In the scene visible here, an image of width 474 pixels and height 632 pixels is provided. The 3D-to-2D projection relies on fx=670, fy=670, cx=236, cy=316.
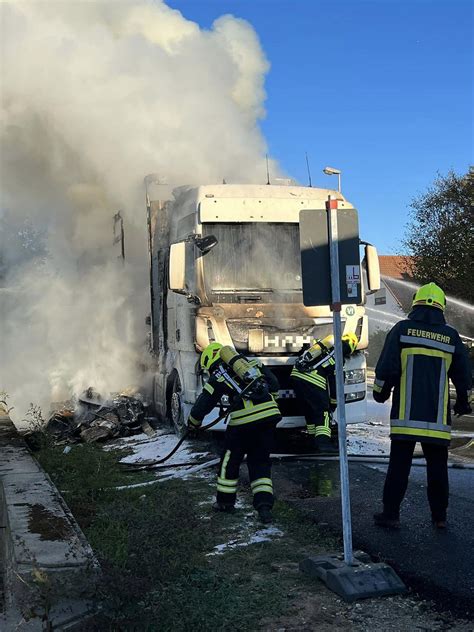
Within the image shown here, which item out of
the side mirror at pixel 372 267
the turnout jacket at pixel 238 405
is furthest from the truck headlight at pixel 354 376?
the turnout jacket at pixel 238 405

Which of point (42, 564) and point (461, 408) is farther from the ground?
point (461, 408)

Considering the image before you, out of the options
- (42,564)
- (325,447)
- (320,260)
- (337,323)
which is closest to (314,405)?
(325,447)

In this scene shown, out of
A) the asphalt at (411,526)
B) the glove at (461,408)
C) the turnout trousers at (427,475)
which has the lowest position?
the asphalt at (411,526)

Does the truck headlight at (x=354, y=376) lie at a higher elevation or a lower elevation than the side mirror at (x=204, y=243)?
lower

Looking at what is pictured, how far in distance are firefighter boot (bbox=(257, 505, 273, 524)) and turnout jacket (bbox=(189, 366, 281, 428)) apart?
0.64 m

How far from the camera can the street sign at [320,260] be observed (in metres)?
3.89

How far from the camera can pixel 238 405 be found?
5180 millimetres

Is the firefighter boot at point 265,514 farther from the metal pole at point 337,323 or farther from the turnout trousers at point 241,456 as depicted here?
the metal pole at point 337,323

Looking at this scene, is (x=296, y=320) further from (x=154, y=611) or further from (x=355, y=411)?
(x=154, y=611)

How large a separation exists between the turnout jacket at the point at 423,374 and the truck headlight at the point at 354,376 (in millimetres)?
2740

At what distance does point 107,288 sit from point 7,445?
165 inches

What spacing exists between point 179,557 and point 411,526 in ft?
5.57

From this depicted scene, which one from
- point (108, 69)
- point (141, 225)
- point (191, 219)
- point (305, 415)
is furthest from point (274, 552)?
point (108, 69)

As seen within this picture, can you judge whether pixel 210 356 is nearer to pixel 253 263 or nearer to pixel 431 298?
pixel 431 298
